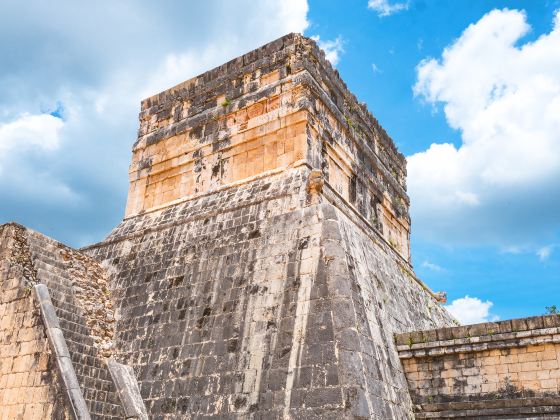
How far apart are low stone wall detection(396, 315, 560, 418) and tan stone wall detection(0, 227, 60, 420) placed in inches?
212

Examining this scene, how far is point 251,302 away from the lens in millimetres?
8797

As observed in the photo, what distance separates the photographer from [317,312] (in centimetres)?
797

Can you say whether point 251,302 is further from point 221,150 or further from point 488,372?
point 221,150

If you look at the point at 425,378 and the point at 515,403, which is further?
the point at 425,378

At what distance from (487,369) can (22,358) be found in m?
7.00

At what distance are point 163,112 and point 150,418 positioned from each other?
7402mm

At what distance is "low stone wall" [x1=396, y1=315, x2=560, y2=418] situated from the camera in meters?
8.05

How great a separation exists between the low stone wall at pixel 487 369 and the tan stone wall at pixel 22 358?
17.7ft

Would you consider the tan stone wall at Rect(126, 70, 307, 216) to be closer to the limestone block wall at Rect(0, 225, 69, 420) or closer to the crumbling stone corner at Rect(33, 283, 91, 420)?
the limestone block wall at Rect(0, 225, 69, 420)

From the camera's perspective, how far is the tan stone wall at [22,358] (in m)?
8.33

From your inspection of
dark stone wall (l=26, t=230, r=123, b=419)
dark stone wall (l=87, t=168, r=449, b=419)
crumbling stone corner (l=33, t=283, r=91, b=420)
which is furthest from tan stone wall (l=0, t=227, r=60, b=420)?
dark stone wall (l=87, t=168, r=449, b=419)

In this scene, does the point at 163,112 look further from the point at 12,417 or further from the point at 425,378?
the point at 425,378

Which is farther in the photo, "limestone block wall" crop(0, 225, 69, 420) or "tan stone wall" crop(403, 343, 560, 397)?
"limestone block wall" crop(0, 225, 69, 420)

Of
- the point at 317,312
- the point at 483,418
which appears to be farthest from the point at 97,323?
the point at 483,418
